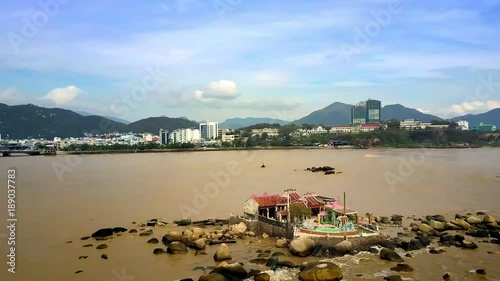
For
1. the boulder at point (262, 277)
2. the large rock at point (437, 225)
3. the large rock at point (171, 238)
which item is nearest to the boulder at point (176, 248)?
the large rock at point (171, 238)

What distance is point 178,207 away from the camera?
24812 mm

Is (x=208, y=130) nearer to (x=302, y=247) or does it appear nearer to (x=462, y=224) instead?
(x=462, y=224)

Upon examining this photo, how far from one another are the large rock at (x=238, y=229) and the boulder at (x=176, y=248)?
2908 mm

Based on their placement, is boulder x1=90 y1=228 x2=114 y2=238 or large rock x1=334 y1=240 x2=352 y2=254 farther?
boulder x1=90 y1=228 x2=114 y2=238

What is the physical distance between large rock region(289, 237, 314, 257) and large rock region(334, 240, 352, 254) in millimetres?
899

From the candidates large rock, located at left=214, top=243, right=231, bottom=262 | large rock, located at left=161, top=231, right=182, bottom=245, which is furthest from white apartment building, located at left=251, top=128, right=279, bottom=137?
large rock, located at left=214, top=243, right=231, bottom=262

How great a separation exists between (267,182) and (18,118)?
151 meters

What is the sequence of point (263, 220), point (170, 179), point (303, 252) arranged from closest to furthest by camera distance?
point (303, 252) → point (263, 220) → point (170, 179)

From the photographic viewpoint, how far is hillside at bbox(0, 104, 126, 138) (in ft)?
498

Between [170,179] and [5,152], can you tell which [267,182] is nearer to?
[170,179]

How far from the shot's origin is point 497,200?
26.0 meters

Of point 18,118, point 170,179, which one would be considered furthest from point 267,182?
point 18,118

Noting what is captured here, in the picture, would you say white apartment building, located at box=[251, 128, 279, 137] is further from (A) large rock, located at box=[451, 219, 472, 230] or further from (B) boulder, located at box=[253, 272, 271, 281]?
(B) boulder, located at box=[253, 272, 271, 281]

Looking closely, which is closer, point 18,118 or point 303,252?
point 303,252
